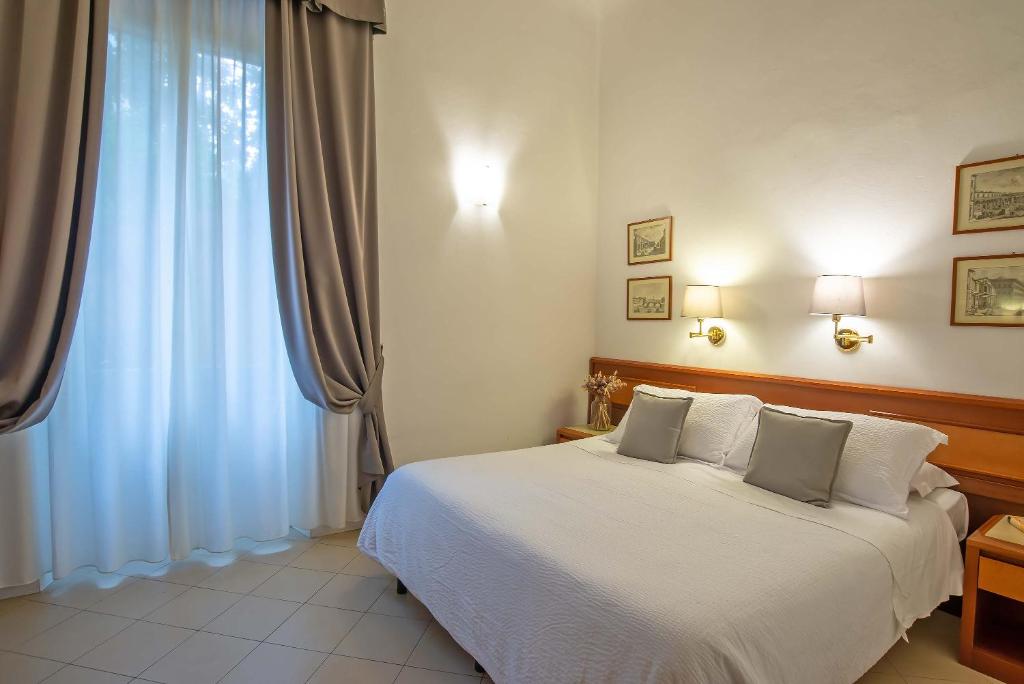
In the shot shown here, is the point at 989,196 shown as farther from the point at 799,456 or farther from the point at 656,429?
the point at 656,429

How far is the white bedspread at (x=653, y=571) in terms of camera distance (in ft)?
4.33

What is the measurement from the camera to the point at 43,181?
7.41 feet

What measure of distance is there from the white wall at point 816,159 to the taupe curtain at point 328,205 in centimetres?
189

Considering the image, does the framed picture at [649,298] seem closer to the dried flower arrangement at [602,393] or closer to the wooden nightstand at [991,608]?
the dried flower arrangement at [602,393]

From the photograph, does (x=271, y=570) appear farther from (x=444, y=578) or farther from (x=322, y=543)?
(x=444, y=578)

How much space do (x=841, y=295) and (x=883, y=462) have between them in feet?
2.66

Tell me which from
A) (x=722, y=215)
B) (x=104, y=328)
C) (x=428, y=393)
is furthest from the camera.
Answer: (x=428, y=393)

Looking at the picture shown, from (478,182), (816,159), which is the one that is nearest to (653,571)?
(816,159)

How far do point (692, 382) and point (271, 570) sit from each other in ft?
8.70

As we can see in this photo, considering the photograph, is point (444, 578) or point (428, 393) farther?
point (428, 393)

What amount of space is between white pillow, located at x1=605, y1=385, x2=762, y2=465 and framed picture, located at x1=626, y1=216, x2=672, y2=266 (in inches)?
45.7

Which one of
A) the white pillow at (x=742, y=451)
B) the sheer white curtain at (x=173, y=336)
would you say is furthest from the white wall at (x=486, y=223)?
the white pillow at (x=742, y=451)

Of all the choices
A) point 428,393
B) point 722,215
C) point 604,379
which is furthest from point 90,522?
point 722,215

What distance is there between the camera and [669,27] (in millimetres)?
3559
